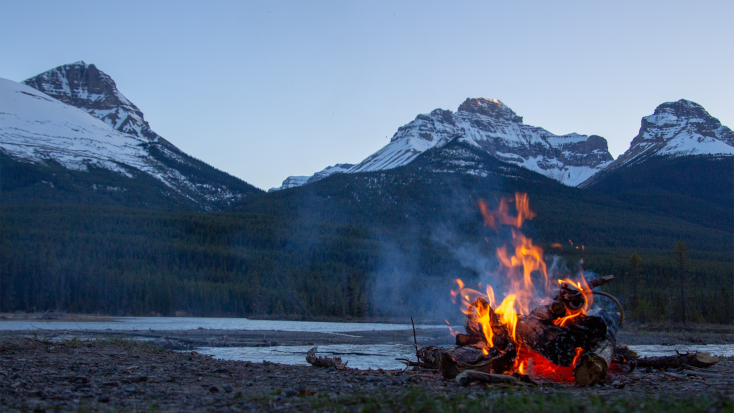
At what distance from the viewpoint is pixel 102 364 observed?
1381cm

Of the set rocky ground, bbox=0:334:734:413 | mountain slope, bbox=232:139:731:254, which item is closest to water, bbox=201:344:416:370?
rocky ground, bbox=0:334:734:413

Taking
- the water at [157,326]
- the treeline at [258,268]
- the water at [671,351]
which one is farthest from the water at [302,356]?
the treeline at [258,268]

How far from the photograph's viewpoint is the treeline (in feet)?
300

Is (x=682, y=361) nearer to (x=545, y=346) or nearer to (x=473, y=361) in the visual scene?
(x=545, y=346)

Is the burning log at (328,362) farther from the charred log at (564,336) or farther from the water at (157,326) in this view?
the water at (157,326)

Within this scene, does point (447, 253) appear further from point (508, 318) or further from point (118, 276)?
point (508, 318)

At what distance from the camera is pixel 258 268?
130 metres

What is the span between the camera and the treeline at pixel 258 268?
9156cm

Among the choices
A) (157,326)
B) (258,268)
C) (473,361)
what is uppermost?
(258,268)

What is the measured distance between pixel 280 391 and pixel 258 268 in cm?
12438

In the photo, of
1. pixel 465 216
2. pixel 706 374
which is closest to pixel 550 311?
pixel 706 374

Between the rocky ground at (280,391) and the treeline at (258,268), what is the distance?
207ft

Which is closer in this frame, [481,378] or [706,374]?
[481,378]

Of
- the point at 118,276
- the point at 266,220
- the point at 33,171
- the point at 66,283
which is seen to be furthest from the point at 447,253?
the point at 33,171
